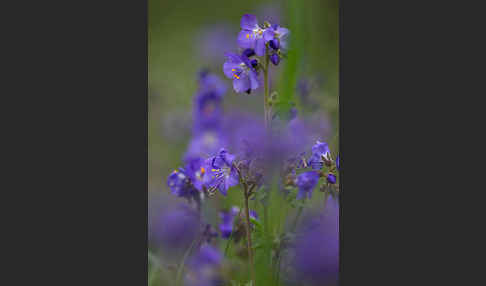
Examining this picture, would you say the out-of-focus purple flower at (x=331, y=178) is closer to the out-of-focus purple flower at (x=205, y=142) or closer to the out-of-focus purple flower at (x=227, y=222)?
the out-of-focus purple flower at (x=227, y=222)

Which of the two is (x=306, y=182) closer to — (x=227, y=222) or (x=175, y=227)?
(x=227, y=222)

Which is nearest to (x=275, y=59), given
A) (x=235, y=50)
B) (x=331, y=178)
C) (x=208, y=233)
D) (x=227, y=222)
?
(x=235, y=50)

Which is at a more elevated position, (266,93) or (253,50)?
(253,50)

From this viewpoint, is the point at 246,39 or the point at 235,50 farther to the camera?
the point at 235,50

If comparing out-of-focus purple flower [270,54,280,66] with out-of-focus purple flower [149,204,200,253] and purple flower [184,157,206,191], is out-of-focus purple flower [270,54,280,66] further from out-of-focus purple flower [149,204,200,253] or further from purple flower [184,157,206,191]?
out-of-focus purple flower [149,204,200,253]

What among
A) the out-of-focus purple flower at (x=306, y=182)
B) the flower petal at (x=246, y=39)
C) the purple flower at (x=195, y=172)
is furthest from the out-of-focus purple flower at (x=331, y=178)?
the flower petal at (x=246, y=39)

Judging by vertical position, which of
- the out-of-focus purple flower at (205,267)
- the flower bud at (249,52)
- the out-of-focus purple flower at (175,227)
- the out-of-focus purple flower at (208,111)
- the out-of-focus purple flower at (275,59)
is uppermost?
the flower bud at (249,52)

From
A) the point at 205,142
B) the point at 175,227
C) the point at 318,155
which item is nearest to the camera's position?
the point at 318,155
